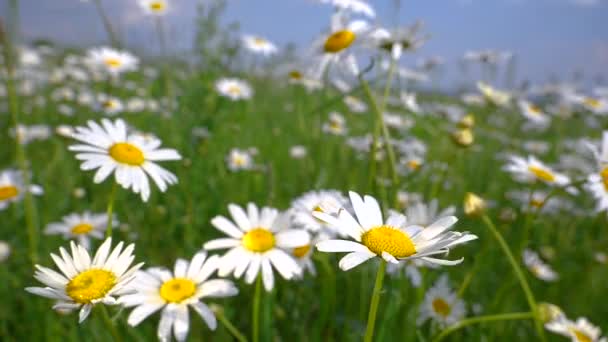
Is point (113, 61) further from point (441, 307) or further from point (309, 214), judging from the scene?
point (441, 307)

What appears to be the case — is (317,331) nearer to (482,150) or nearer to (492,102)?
(492,102)

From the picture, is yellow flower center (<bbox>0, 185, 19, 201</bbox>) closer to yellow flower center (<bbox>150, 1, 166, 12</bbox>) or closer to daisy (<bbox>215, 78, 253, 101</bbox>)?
daisy (<bbox>215, 78, 253, 101</bbox>)

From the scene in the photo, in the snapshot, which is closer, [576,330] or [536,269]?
[576,330]

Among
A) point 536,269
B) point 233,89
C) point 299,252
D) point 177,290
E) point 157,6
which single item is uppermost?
point 157,6

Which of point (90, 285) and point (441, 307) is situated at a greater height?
point (90, 285)

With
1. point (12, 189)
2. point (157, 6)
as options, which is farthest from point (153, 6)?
point (12, 189)

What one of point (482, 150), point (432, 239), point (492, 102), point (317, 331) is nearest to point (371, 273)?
point (317, 331)
